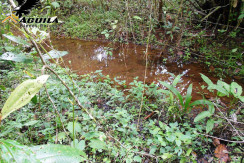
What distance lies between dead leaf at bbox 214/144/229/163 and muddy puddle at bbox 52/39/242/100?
924 millimetres

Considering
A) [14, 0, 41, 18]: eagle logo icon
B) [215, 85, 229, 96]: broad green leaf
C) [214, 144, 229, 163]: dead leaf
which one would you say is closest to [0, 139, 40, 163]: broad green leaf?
[14, 0, 41, 18]: eagle logo icon

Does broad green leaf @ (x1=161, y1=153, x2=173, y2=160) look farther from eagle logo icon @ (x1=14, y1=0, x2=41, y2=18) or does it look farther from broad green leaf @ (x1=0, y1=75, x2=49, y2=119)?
eagle logo icon @ (x1=14, y1=0, x2=41, y2=18)

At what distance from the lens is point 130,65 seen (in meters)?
3.37

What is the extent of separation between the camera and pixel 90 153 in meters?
1.50

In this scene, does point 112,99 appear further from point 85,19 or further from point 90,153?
point 85,19

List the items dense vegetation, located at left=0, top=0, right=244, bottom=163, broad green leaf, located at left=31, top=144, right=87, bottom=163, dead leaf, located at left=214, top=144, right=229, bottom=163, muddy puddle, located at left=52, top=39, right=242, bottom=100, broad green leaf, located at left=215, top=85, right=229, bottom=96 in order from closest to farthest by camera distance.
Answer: broad green leaf, located at left=31, top=144, right=87, bottom=163
dense vegetation, located at left=0, top=0, right=244, bottom=163
dead leaf, located at left=214, top=144, right=229, bottom=163
broad green leaf, located at left=215, top=85, right=229, bottom=96
muddy puddle, located at left=52, top=39, right=242, bottom=100

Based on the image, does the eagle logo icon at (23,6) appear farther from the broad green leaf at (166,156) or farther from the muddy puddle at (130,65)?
the muddy puddle at (130,65)

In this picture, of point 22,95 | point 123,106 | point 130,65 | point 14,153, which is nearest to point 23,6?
point 22,95

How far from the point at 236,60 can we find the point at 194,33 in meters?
1.22

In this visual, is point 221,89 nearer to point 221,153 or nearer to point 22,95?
point 221,153

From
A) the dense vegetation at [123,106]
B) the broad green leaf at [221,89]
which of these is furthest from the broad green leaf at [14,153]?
the broad green leaf at [221,89]


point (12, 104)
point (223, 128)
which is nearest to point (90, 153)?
point (12, 104)

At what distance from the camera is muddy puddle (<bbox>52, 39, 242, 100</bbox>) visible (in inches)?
115

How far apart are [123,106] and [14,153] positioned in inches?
63.6
